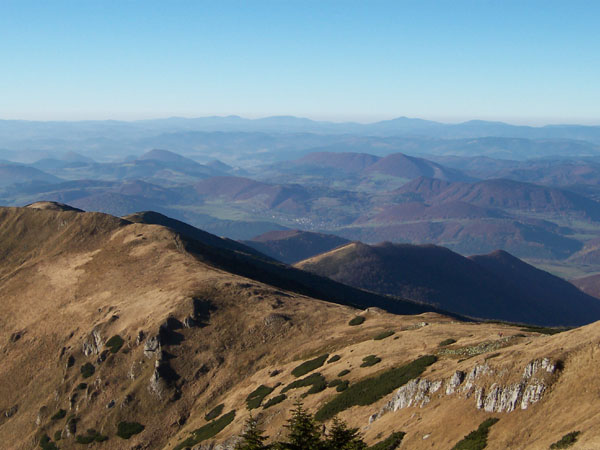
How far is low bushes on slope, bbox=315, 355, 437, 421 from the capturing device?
4453cm

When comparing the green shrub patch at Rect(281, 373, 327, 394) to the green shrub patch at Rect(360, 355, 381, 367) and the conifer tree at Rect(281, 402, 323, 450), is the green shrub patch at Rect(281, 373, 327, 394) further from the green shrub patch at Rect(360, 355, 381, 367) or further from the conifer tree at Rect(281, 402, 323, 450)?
the conifer tree at Rect(281, 402, 323, 450)

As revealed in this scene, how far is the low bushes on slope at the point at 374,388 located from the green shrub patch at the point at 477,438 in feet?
36.3

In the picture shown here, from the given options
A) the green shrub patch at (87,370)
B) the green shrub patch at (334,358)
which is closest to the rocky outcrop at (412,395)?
the green shrub patch at (334,358)

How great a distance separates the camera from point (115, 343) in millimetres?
77312

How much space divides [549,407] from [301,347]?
133 ft

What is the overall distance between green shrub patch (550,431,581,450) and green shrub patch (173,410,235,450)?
1427 inches

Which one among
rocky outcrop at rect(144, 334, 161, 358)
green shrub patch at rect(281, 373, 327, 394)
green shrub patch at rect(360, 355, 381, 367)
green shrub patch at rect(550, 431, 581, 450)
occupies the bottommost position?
rocky outcrop at rect(144, 334, 161, 358)

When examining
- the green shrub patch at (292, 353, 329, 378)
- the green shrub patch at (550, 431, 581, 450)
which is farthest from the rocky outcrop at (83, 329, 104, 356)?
the green shrub patch at (550, 431, 581, 450)

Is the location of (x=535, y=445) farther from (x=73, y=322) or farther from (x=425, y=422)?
(x=73, y=322)

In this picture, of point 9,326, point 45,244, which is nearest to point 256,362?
point 9,326

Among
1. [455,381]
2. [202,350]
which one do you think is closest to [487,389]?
[455,381]

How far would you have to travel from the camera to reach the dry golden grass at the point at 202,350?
1361 inches

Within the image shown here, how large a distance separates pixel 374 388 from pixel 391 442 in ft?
33.3

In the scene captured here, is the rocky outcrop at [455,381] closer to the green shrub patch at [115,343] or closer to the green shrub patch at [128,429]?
the green shrub patch at [128,429]
